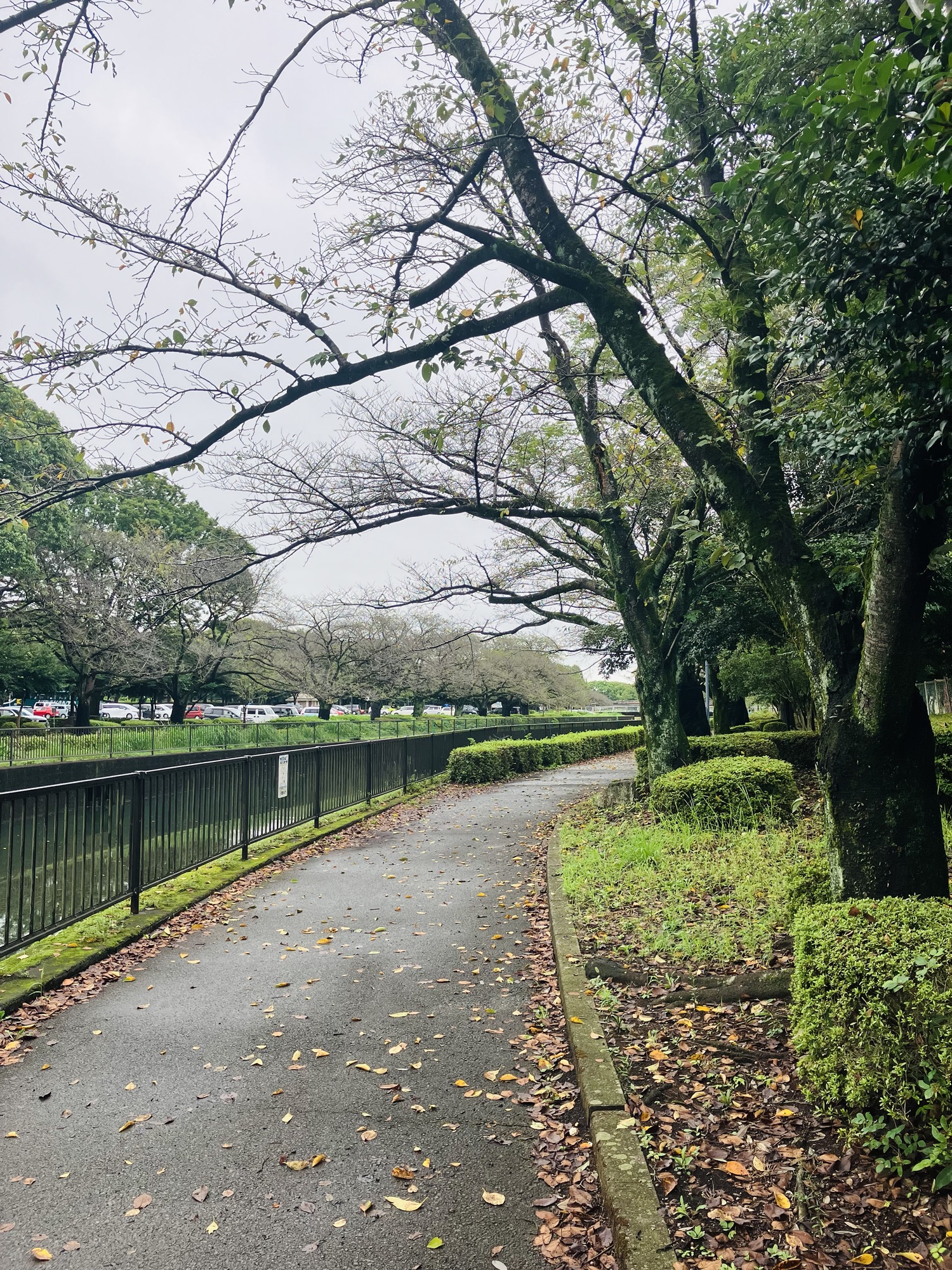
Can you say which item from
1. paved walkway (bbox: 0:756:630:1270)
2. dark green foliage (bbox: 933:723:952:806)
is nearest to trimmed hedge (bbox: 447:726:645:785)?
dark green foliage (bbox: 933:723:952:806)

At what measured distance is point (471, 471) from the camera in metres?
10.7

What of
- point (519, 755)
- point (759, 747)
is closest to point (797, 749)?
point (759, 747)

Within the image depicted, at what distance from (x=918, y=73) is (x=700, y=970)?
4.43 m

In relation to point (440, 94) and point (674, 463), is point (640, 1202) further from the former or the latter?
point (674, 463)

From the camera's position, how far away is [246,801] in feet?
28.8

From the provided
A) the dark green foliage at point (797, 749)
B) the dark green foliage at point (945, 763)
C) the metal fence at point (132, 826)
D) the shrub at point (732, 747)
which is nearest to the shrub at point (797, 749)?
the dark green foliage at point (797, 749)

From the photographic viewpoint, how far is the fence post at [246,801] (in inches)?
342

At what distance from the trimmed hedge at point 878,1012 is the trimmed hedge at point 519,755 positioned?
13.7 metres

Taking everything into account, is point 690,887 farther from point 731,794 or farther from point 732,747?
point 732,747

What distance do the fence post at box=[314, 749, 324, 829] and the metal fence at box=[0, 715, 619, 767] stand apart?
324 inches

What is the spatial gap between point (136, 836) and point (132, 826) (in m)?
0.10

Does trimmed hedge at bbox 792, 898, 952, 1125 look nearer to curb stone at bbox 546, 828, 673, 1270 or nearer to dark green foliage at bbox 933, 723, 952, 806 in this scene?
curb stone at bbox 546, 828, 673, 1270

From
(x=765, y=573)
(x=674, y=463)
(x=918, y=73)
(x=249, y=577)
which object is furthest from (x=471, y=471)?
(x=249, y=577)

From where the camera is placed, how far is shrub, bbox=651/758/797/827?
29.3 ft
